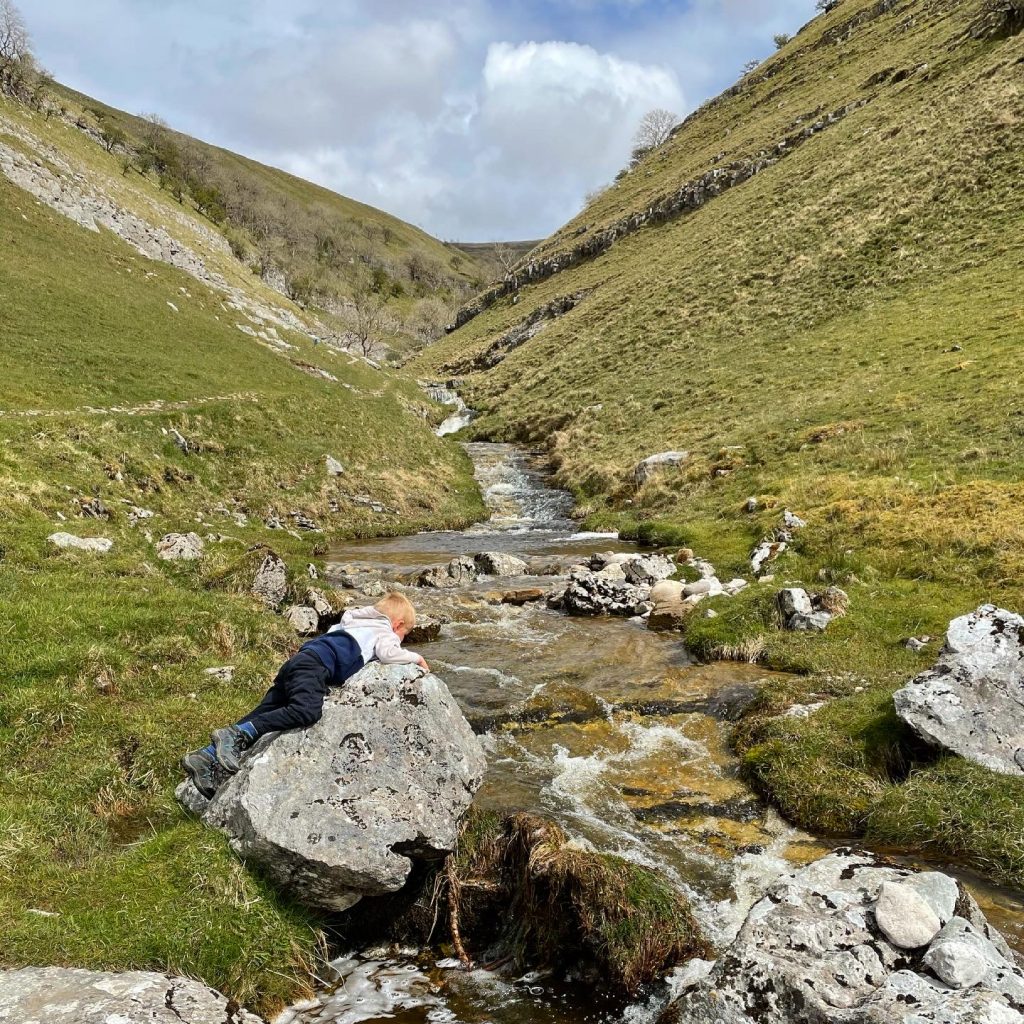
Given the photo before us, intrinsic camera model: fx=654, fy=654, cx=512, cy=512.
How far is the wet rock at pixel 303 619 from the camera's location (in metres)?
16.6

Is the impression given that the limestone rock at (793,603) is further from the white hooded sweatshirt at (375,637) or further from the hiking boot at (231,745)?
the hiking boot at (231,745)

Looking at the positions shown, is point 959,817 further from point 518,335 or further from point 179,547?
point 518,335

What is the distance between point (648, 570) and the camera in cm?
2156

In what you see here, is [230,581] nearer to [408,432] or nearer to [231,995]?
[231,995]

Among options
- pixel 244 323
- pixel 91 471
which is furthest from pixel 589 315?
pixel 91 471

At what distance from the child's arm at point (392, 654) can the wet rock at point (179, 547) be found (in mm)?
12438

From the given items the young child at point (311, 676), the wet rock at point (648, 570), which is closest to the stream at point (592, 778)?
the young child at point (311, 676)

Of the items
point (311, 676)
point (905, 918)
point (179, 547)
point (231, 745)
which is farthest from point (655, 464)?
point (905, 918)

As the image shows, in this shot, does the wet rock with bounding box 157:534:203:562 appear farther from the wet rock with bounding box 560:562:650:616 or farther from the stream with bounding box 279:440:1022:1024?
the wet rock with bounding box 560:562:650:616

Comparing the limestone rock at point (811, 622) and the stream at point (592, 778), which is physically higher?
the limestone rock at point (811, 622)

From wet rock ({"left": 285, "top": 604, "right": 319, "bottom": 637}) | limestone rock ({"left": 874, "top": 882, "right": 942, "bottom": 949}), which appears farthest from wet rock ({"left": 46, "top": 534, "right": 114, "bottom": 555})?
limestone rock ({"left": 874, "top": 882, "right": 942, "bottom": 949})

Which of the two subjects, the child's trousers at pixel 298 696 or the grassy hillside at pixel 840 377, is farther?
the grassy hillside at pixel 840 377

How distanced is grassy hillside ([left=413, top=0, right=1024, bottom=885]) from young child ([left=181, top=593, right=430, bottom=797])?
6.28m

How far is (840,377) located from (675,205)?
7573cm
